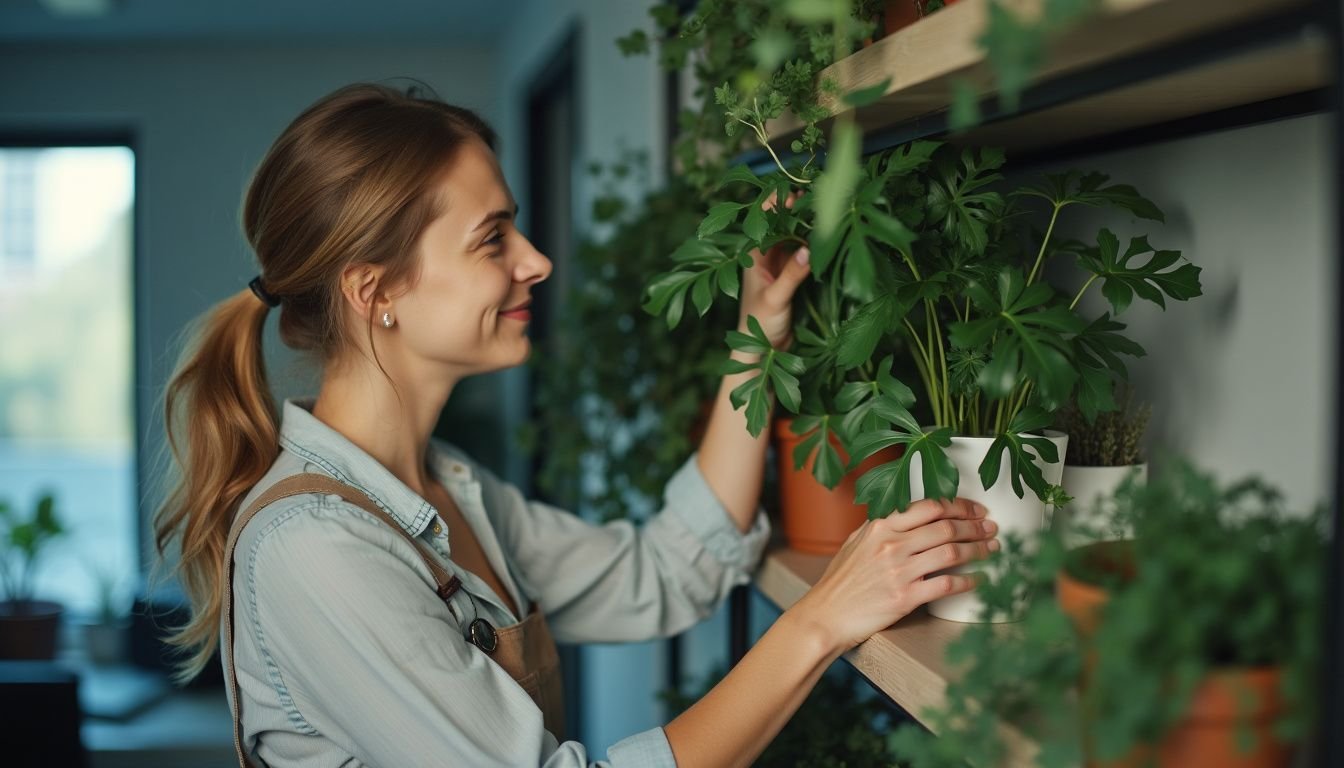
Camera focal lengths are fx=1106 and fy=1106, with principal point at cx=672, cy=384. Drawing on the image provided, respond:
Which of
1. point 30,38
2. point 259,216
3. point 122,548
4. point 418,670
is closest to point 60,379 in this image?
point 122,548

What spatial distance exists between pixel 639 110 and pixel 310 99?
132 inches

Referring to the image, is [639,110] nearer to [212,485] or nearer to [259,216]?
[259,216]

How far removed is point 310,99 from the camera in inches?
196

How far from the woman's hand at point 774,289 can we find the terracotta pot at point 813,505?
0.09 m

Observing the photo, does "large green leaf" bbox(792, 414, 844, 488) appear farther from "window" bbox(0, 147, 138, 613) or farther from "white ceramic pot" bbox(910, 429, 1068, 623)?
"window" bbox(0, 147, 138, 613)

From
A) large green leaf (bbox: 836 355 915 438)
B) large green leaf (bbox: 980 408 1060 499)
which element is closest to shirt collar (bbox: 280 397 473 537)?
large green leaf (bbox: 836 355 915 438)

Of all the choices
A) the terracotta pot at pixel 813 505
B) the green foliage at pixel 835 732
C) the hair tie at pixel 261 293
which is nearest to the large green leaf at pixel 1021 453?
the terracotta pot at pixel 813 505

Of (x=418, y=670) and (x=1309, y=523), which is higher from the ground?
(x=1309, y=523)

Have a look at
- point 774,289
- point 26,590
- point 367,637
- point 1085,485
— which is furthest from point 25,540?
point 1085,485

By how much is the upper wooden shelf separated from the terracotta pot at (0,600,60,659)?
363 centimetres

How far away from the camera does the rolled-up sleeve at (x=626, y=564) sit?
1241 mm

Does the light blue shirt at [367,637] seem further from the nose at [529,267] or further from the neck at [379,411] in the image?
the nose at [529,267]

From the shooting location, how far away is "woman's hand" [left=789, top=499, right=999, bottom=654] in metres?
0.80

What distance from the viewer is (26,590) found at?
3.88m
